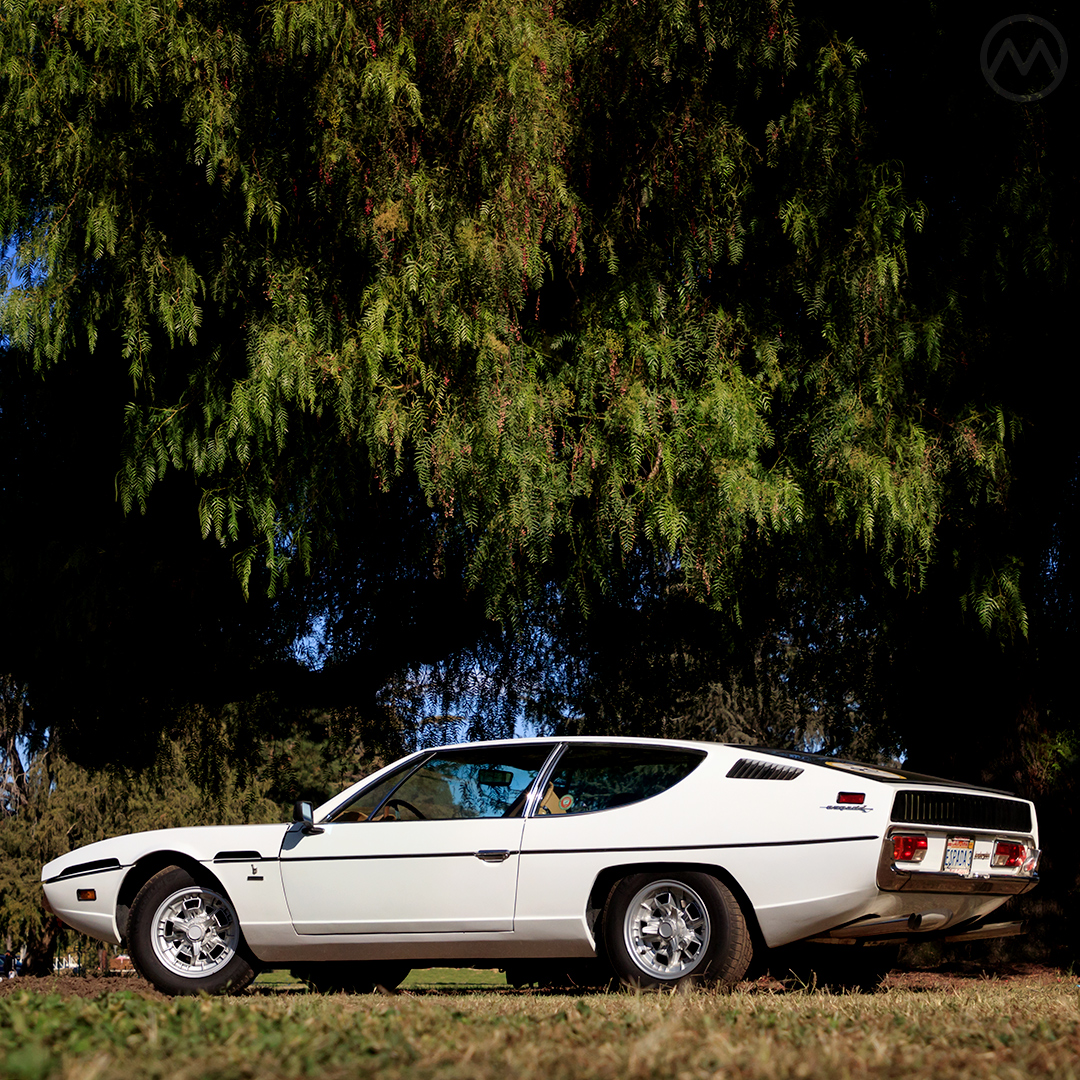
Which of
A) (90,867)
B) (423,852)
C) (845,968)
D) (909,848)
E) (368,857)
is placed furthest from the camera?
(90,867)

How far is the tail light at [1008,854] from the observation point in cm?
711

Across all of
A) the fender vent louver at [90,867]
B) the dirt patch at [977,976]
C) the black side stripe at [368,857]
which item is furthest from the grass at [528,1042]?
the dirt patch at [977,976]

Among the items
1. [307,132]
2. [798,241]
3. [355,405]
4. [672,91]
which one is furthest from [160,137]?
[798,241]

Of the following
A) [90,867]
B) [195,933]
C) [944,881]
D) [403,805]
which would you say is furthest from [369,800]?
[944,881]

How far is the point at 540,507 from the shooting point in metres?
8.43

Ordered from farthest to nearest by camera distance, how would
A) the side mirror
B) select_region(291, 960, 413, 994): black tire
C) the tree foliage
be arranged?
the tree foliage
select_region(291, 960, 413, 994): black tire
the side mirror

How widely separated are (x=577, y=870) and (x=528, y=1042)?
3055 millimetres

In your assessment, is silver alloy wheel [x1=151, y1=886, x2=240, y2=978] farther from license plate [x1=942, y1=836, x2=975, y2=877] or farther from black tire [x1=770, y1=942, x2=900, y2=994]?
license plate [x1=942, y1=836, x2=975, y2=877]

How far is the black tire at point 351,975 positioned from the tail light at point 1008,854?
3575mm

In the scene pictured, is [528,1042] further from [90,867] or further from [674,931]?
[90,867]

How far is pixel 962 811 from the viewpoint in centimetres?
691

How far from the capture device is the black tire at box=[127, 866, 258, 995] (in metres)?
7.48

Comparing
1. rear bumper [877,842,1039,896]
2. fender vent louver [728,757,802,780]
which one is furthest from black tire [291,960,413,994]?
rear bumper [877,842,1039,896]

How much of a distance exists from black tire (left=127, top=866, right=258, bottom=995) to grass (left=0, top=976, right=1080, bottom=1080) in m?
2.54
